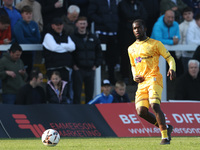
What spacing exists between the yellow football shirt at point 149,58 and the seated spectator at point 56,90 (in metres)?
3.63

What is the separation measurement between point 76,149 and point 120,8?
7.14m

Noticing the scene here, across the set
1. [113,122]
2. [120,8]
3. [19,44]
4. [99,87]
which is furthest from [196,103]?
[19,44]

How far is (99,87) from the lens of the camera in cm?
1339

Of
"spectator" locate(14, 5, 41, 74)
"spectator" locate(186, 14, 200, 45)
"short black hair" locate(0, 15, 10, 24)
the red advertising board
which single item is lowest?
the red advertising board

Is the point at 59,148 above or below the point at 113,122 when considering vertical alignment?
above

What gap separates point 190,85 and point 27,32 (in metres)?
4.43

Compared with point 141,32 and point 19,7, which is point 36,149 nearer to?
point 141,32

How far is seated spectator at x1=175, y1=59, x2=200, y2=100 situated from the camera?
12.8 metres

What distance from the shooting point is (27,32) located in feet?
41.5

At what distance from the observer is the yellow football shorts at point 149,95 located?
26.7 feet

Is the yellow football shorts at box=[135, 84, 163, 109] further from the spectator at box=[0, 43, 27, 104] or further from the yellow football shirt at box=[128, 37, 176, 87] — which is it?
the spectator at box=[0, 43, 27, 104]

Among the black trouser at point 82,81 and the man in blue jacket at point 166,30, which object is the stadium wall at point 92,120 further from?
the man in blue jacket at point 166,30

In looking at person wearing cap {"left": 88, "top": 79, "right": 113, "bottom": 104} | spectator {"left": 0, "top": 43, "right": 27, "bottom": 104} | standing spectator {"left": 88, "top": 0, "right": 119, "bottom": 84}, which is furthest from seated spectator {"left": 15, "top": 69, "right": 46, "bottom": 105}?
standing spectator {"left": 88, "top": 0, "right": 119, "bottom": 84}

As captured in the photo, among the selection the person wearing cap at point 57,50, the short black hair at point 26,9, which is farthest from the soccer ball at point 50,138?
the short black hair at point 26,9
